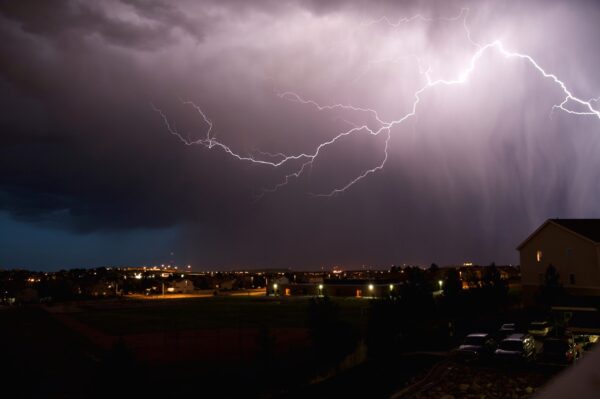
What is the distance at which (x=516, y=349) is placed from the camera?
21.1 meters

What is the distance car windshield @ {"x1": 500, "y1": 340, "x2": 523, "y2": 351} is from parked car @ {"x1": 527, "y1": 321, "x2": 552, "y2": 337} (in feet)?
25.5

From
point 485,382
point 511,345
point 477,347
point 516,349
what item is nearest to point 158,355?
point 477,347

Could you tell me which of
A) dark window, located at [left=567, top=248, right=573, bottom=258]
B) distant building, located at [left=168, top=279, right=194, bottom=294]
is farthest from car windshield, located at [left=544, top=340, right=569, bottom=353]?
distant building, located at [left=168, top=279, right=194, bottom=294]

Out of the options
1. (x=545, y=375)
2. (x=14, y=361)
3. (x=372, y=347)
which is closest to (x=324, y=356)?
(x=372, y=347)

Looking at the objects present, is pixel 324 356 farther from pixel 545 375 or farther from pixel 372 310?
pixel 545 375

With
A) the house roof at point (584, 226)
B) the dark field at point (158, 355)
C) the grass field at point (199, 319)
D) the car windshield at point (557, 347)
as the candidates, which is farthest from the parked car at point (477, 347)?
the house roof at point (584, 226)

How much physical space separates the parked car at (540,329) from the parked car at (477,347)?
18.2ft

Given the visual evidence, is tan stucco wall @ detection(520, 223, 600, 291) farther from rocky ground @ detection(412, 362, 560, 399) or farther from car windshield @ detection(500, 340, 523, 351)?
rocky ground @ detection(412, 362, 560, 399)

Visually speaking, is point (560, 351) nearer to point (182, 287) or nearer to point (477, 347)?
point (477, 347)

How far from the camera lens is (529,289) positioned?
1854 inches

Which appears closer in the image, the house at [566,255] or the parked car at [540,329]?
the parked car at [540,329]

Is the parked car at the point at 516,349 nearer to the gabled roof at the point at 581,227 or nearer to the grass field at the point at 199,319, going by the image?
the grass field at the point at 199,319

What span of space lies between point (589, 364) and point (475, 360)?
2302 centimetres

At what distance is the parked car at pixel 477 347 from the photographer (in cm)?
2222
